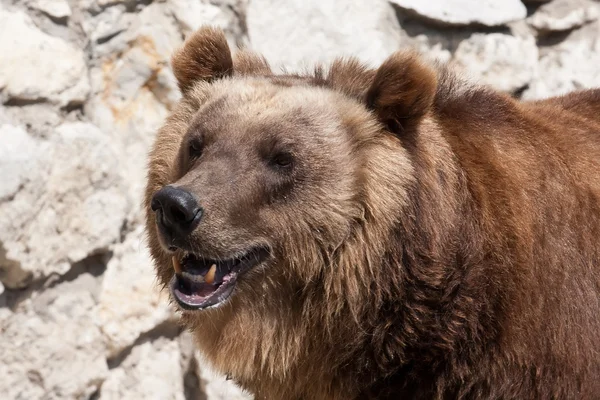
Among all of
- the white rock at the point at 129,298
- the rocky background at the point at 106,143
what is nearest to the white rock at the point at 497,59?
the rocky background at the point at 106,143

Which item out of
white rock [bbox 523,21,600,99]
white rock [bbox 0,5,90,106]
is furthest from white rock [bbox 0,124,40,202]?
white rock [bbox 523,21,600,99]

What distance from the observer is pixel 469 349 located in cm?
335

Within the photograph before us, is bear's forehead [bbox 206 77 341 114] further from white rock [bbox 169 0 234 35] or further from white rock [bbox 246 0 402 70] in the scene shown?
white rock [bbox 246 0 402 70]

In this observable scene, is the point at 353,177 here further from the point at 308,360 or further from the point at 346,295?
the point at 308,360

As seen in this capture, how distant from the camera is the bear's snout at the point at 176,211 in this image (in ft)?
10.2

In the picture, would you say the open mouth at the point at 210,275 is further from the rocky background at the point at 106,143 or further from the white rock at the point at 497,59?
the white rock at the point at 497,59

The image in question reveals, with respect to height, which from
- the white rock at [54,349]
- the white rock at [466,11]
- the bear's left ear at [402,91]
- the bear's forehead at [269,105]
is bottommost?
the white rock at [54,349]

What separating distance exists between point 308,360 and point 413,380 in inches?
15.1

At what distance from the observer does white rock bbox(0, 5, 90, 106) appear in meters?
4.52

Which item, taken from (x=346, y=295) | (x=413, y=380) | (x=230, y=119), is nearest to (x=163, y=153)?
(x=230, y=119)

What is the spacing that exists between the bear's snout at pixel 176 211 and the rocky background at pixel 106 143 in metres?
1.48

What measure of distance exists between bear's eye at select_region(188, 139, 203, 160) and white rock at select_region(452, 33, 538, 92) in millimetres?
2611

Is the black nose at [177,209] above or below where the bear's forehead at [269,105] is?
below

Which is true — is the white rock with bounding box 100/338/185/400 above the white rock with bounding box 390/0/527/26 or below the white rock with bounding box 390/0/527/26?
below
